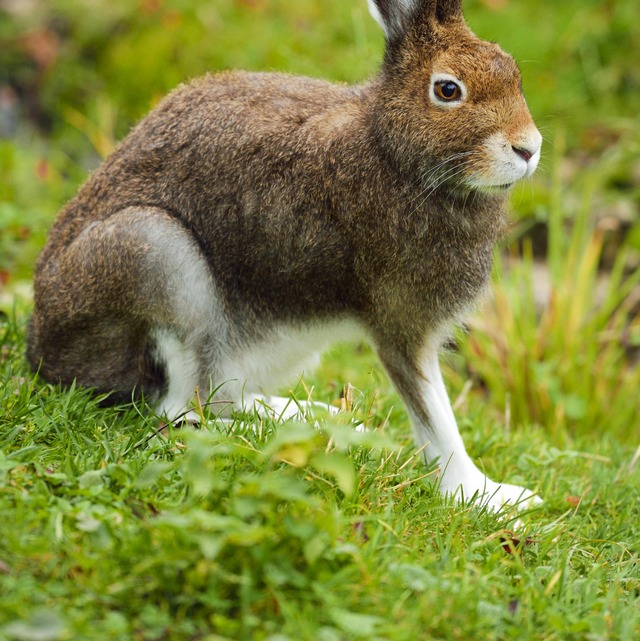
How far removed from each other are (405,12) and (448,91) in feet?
1.40

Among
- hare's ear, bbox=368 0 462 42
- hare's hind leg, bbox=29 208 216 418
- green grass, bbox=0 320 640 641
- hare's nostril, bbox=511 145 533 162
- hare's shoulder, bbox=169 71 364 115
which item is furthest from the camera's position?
hare's shoulder, bbox=169 71 364 115

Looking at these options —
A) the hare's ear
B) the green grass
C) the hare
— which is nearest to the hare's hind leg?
the hare

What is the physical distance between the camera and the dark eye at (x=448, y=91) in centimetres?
370

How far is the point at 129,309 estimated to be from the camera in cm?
410

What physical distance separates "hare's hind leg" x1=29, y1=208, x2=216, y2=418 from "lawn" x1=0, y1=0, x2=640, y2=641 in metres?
0.25

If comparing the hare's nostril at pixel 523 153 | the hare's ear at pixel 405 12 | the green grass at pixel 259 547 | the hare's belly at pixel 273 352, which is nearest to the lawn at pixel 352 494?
the green grass at pixel 259 547

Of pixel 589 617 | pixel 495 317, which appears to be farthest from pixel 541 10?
pixel 589 617

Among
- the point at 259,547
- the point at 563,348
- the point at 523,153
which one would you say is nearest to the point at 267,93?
the point at 523,153

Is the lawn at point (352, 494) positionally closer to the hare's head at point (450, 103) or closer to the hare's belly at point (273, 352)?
the hare's belly at point (273, 352)

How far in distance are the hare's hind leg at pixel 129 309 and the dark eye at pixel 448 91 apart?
125cm

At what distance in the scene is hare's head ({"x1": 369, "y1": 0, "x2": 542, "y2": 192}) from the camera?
3.63 m

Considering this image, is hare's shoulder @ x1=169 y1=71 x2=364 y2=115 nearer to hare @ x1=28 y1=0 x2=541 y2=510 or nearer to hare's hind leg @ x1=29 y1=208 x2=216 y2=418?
hare @ x1=28 y1=0 x2=541 y2=510

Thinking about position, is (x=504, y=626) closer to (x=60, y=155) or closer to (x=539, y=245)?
(x=539, y=245)

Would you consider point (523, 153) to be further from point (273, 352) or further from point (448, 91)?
point (273, 352)
